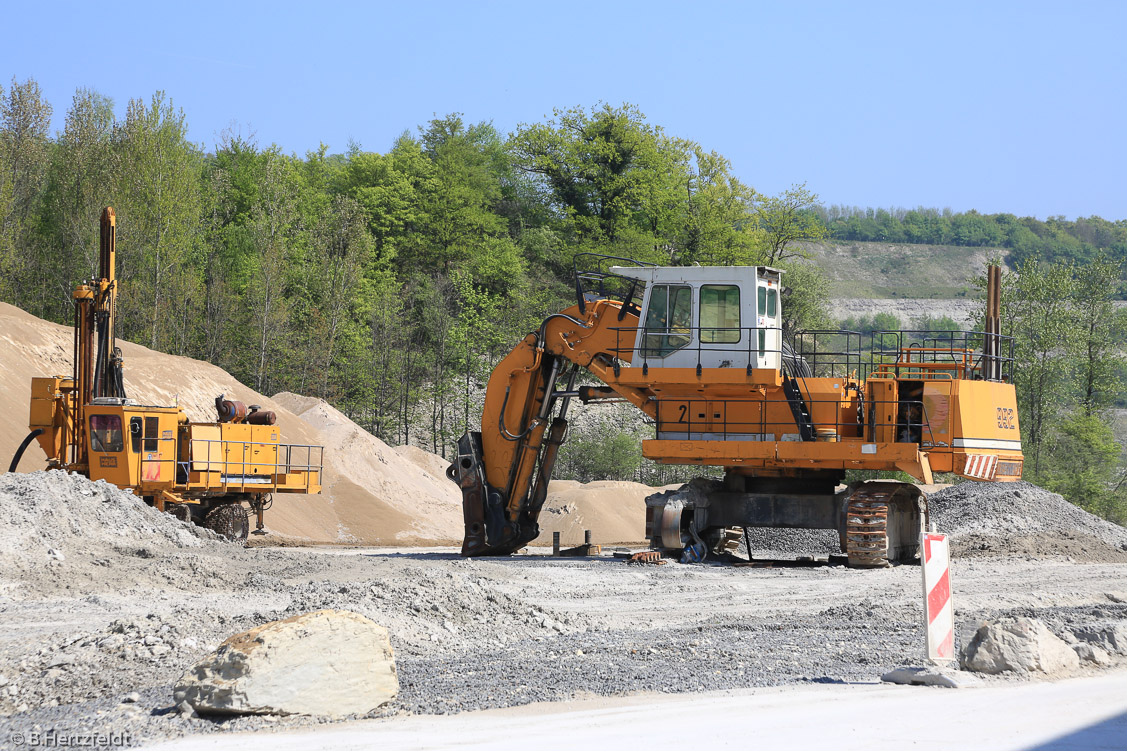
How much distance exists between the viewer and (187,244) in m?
47.2

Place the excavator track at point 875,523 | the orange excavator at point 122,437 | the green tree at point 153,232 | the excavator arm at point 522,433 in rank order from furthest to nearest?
the green tree at point 153,232
the orange excavator at point 122,437
the excavator arm at point 522,433
the excavator track at point 875,523

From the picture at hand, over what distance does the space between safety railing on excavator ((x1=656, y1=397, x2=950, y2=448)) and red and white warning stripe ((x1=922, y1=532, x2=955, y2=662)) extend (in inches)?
360

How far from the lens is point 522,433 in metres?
19.8

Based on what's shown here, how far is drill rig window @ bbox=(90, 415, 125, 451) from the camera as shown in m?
19.8

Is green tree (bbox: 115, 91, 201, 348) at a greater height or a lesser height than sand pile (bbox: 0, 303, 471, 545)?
greater

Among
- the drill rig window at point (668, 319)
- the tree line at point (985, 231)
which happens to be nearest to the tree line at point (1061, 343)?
the drill rig window at point (668, 319)

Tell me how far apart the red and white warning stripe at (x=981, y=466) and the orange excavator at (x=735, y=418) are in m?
0.03

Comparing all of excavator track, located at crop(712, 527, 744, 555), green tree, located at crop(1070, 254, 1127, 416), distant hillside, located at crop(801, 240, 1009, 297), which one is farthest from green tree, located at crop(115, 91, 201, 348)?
distant hillside, located at crop(801, 240, 1009, 297)

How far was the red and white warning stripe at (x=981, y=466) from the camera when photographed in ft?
59.7

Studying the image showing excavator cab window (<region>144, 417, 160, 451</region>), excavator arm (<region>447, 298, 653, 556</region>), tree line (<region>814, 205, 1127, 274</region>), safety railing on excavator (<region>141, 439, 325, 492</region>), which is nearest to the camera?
excavator arm (<region>447, 298, 653, 556</region>)

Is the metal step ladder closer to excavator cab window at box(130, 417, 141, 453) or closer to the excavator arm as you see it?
the excavator arm

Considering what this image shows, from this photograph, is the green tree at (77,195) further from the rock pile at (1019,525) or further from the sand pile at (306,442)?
the rock pile at (1019,525)

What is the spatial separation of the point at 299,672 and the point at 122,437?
13.3 metres

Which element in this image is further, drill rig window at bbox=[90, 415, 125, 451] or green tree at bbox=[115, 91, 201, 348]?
green tree at bbox=[115, 91, 201, 348]
